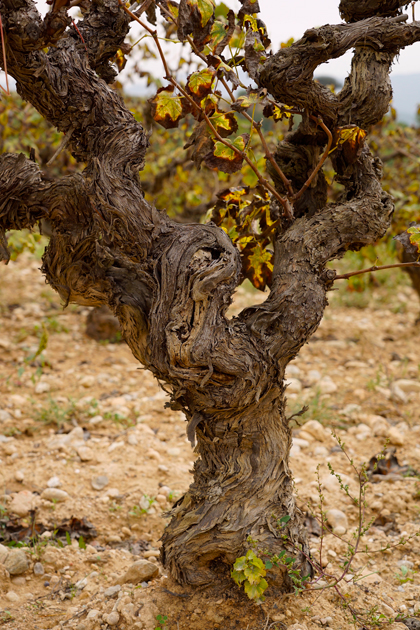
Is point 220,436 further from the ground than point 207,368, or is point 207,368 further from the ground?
point 207,368

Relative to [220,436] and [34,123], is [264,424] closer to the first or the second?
[220,436]

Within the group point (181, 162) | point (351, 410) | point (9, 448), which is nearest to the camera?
point (9, 448)

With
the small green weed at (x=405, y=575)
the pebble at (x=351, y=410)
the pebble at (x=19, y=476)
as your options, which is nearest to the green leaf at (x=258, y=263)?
the small green weed at (x=405, y=575)

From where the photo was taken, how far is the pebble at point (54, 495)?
285cm

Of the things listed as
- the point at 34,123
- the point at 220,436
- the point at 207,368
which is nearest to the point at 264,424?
the point at 220,436

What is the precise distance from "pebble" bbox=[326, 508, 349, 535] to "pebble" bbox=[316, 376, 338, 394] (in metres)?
1.46

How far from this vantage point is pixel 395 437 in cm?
356

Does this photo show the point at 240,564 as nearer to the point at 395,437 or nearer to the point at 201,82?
the point at 201,82

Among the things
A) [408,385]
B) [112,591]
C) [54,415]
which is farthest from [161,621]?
[408,385]

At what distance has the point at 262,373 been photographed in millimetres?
1857

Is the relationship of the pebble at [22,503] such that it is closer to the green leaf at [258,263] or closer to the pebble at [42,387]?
the pebble at [42,387]

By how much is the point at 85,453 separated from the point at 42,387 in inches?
39.5

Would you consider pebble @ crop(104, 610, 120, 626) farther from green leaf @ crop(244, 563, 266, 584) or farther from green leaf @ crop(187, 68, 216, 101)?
Answer: green leaf @ crop(187, 68, 216, 101)

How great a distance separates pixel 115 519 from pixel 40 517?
386mm
